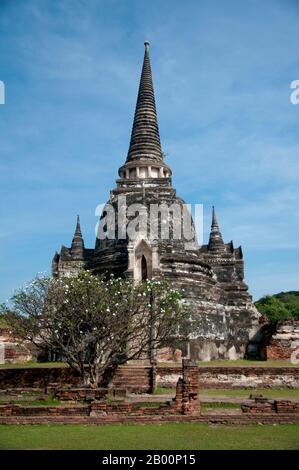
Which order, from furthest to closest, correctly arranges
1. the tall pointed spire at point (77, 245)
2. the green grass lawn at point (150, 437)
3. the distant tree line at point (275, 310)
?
1. the distant tree line at point (275, 310)
2. the tall pointed spire at point (77, 245)
3. the green grass lawn at point (150, 437)

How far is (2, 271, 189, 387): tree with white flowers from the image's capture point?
16.7 metres

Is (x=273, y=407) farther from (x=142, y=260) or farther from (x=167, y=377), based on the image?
(x=142, y=260)

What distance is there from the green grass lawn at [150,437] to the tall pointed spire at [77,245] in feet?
74.4

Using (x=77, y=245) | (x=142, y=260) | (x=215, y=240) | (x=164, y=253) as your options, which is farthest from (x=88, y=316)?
(x=215, y=240)

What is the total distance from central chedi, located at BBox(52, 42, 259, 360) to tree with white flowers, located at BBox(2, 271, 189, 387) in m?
→ 6.17

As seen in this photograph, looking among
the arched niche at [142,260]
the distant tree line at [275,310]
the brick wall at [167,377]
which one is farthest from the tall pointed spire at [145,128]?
the distant tree line at [275,310]

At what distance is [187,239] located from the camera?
96.0 ft

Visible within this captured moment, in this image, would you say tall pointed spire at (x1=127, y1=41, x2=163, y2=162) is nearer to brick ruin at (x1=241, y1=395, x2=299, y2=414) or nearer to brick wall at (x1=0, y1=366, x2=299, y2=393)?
brick wall at (x1=0, y1=366, x2=299, y2=393)

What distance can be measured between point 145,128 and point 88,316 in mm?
20989

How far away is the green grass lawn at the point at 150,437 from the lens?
26.2 ft

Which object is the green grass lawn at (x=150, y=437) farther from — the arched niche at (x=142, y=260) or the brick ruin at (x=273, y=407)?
the arched niche at (x=142, y=260)
